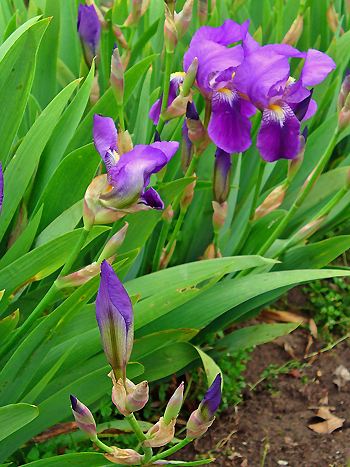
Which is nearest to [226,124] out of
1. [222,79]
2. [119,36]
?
[222,79]

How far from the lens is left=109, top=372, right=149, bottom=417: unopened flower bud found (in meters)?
0.88

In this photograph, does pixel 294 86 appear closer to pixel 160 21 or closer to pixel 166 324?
pixel 166 324

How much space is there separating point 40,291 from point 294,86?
0.63 meters

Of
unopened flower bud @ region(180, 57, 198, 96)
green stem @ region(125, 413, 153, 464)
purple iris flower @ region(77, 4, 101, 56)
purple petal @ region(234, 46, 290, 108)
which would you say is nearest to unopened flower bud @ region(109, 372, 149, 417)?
green stem @ region(125, 413, 153, 464)

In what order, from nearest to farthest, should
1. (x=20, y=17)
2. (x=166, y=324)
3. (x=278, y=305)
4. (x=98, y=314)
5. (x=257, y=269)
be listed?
(x=98, y=314)
(x=166, y=324)
(x=257, y=269)
(x=20, y=17)
(x=278, y=305)

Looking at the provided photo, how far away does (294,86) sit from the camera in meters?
1.31

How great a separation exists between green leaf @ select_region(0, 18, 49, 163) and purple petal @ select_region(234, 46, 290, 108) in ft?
1.24

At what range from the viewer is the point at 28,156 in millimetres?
1353

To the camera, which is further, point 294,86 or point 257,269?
point 257,269

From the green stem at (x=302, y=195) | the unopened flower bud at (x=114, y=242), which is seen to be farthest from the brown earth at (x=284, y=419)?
the unopened flower bud at (x=114, y=242)

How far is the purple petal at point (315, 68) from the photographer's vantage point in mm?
1304

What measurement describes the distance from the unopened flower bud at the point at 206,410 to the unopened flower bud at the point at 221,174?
57 centimetres

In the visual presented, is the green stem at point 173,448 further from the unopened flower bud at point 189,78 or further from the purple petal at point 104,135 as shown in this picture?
the unopened flower bud at point 189,78

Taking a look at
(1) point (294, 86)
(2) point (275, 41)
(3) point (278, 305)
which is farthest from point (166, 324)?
(2) point (275, 41)
